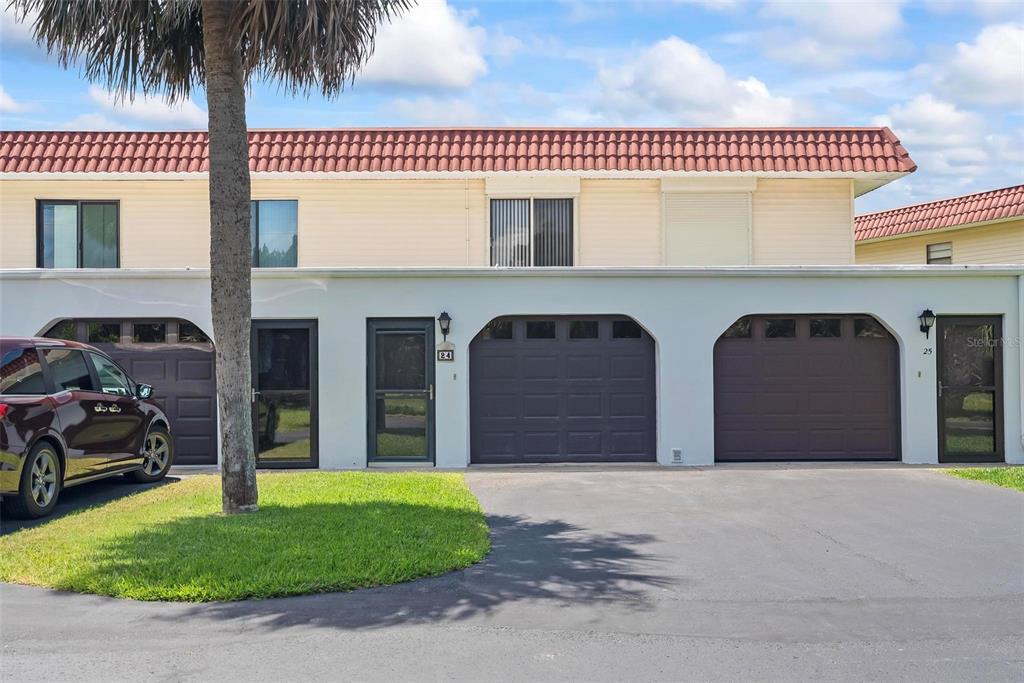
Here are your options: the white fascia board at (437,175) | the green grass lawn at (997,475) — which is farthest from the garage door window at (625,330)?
the green grass lawn at (997,475)

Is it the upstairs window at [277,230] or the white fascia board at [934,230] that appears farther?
the white fascia board at [934,230]

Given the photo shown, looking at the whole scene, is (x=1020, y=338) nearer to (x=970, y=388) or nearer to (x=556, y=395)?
(x=970, y=388)

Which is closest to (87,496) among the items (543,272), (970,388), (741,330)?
(543,272)

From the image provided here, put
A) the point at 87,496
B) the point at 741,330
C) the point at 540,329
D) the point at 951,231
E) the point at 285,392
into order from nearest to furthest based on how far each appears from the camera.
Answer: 1. the point at 87,496
2. the point at 285,392
3. the point at 540,329
4. the point at 741,330
5. the point at 951,231

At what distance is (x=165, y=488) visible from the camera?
12.0 m

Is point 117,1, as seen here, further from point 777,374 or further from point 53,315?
point 777,374

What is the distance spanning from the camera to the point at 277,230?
17.4 metres

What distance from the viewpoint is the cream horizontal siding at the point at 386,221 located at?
17344mm

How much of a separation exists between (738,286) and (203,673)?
1084 cm

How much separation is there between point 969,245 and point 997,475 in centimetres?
1136

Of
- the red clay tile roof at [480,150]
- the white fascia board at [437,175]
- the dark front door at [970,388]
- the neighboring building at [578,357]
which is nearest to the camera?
the neighboring building at [578,357]

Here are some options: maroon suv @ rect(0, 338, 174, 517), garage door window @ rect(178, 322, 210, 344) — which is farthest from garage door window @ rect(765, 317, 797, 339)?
maroon suv @ rect(0, 338, 174, 517)

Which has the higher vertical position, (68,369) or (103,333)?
(103,333)

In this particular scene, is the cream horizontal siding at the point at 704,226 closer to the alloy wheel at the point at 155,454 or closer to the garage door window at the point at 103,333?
the alloy wheel at the point at 155,454
